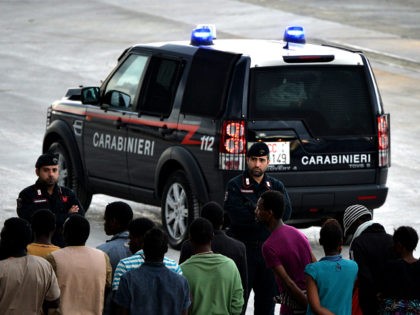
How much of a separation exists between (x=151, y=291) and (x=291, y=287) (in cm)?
134

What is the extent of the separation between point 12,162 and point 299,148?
659cm

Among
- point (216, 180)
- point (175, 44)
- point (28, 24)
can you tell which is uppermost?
point (175, 44)

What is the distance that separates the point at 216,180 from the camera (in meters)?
14.9

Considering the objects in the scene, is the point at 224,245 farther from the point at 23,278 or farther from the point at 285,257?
the point at 23,278

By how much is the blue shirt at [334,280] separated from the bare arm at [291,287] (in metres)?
0.42

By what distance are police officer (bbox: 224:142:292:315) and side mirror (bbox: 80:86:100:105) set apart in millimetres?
4318

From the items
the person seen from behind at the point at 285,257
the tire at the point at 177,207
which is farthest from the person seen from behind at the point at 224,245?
the tire at the point at 177,207

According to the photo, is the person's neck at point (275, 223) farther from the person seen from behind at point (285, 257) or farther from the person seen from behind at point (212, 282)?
the person seen from behind at point (212, 282)

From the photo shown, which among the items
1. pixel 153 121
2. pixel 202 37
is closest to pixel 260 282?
pixel 153 121

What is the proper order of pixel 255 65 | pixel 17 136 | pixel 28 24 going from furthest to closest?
pixel 28 24, pixel 17 136, pixel 255 65

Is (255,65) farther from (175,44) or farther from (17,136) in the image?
(17,136)

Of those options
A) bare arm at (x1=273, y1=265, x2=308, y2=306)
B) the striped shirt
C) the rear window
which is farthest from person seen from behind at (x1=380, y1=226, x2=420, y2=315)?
the rear window

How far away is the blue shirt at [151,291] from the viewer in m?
8.98

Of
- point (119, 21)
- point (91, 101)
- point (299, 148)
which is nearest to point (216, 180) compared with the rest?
point (299, 148)
